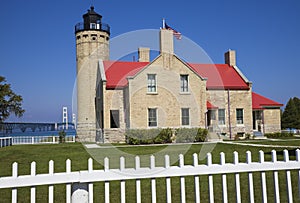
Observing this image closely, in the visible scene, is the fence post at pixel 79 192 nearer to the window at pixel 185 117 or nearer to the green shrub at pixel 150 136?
the green shrub at pixel 150 136

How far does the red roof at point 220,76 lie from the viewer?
2625cm

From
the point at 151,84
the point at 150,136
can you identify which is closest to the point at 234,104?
the point at 151,84

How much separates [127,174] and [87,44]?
30454 mm

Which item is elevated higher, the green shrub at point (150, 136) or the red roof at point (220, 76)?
the red roof at point (220, 76)

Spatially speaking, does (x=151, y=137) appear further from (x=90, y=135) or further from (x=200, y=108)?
(x=90, y=135)

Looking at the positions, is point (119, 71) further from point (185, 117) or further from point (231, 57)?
point (231, 57)

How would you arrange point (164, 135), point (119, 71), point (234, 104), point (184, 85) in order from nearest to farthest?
point (164, 135) → point (184, 85) → point (119, 71) → point (234, 104)

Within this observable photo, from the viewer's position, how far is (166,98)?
75.9 ft

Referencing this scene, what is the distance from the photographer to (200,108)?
936 inches

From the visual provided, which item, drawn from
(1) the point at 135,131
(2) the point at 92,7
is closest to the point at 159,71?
(1) the point at 135,131

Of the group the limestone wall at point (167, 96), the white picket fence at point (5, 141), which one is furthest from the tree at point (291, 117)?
the white picket fence at point (5, 141)

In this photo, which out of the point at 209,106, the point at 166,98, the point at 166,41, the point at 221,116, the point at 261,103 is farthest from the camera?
the point at 261,103

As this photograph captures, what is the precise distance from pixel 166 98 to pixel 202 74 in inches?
217

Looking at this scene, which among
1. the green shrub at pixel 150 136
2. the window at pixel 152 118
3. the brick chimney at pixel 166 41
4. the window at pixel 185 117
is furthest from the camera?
the brick chimney at pixel 166 41
